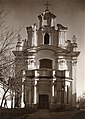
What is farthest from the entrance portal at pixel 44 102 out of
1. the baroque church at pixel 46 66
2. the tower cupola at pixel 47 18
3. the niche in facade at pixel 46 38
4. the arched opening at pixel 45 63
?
the tower cupola at pixel 47 18

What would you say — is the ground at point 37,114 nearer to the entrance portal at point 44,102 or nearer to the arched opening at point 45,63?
the entrance portal at point 44,102

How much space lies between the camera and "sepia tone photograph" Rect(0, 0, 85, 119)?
2738 millimetres

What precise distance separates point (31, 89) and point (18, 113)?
0.97 ft

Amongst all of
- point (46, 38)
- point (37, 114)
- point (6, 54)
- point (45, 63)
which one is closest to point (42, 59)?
point (45, 63)

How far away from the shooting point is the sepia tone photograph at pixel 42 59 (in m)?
2.74

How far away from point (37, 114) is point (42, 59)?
0.61 metres

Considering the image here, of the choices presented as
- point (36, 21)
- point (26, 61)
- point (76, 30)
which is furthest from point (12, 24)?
point (76, 30)

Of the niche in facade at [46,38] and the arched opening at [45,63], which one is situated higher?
the niche in facade at [46,38]

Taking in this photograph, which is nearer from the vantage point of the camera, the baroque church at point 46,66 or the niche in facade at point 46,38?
the baroque church at point 46,66

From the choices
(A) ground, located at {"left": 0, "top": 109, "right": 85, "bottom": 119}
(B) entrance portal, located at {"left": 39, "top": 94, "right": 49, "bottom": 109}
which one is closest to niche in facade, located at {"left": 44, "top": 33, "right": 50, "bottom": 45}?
(B) entrance portal, located at {"left": 39, "top": 94, "right": 49, "bottom": 109}

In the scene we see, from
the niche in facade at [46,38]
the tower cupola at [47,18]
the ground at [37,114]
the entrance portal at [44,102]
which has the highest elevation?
the tower cupola at [47,18]

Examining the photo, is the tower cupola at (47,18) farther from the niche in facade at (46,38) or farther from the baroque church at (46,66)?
the niche in facade at (46,38)

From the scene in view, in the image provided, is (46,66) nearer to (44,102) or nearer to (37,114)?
(44,102)

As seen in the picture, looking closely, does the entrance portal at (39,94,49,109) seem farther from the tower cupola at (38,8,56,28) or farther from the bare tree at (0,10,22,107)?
the tower cupola at (38,8,56,28)
